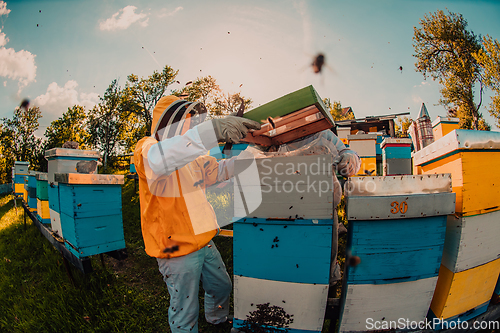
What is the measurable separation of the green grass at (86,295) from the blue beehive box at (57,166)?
0.71 meters

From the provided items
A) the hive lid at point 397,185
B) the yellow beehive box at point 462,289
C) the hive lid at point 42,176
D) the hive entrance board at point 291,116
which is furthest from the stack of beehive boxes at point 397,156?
the hive lid at point 42,176

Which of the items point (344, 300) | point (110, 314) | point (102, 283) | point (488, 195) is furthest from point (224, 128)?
point (102, 283)

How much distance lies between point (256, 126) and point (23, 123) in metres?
24.3

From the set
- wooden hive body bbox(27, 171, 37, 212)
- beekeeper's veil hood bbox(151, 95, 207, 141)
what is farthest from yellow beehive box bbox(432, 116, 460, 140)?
wooden hive body bbox(27, 171, 37, 212)

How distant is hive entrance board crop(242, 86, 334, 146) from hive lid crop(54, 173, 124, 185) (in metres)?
1.83

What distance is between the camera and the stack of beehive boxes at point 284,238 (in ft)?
4.18

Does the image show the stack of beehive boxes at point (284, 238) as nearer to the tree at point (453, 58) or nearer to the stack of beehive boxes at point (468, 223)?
the stack of beehive boxes at point (468, 223)

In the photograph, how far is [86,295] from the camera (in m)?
2.57

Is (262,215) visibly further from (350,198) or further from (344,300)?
(344,300)

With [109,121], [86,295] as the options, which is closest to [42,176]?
[86,295]

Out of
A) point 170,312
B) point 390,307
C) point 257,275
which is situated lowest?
point 170,312

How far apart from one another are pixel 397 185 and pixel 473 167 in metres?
0.54

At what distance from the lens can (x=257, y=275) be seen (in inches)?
54.6

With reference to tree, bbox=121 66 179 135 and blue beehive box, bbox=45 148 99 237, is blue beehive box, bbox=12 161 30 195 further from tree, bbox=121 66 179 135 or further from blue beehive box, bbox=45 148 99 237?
tree, bbox=121 66 179 135
